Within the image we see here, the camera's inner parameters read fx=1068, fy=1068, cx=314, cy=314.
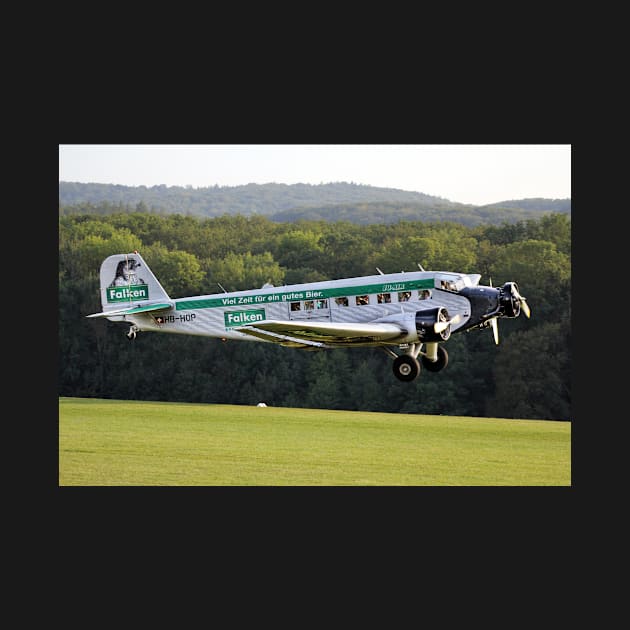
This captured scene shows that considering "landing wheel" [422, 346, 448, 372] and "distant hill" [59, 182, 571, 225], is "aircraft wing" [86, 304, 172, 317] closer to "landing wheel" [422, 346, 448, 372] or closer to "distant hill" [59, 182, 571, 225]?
"landing wheel" [422, 346, 448, 372]

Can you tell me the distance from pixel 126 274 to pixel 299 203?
65220 mm

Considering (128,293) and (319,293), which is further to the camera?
(128,293)

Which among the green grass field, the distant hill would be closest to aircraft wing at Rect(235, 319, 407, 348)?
the green grass field

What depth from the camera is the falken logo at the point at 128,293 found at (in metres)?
29.7

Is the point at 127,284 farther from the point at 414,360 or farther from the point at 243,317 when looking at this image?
the point at 414,360

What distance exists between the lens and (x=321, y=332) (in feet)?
87.5

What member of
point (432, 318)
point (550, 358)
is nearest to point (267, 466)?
point (432, 318)

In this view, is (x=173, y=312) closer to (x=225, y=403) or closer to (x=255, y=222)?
(x=225, y=403)

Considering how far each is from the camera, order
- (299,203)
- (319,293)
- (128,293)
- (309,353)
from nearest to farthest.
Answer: (319,293) < (128,293) < (309,353) < (299,203)

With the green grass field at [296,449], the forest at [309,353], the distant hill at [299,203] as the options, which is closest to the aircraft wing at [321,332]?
the green grass field at [296,449]

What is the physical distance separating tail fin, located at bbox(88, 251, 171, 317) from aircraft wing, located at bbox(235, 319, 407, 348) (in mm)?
3683

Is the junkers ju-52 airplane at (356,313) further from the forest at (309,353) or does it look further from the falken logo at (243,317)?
the forest at (309,353)

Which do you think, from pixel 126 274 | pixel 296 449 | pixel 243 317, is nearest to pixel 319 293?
pixel 243 317

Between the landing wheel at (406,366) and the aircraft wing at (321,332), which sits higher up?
the aircraft wing at (321,332)
